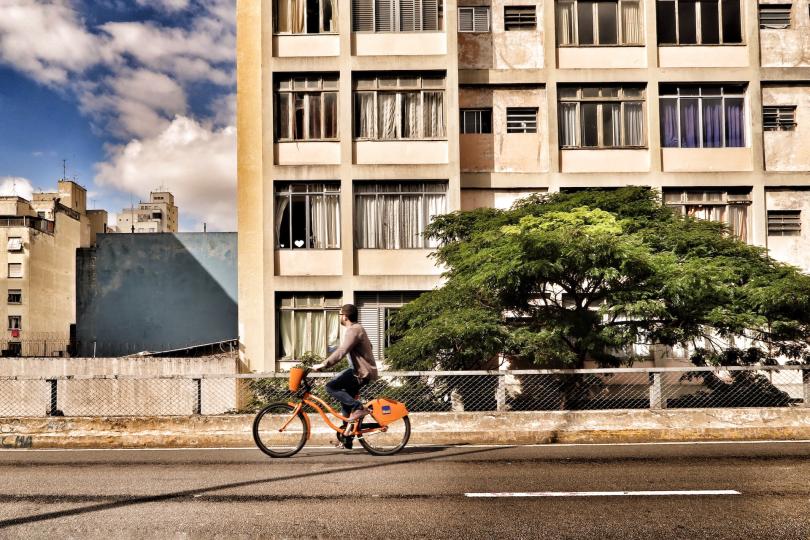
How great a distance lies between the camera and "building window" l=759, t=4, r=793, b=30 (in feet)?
72.6

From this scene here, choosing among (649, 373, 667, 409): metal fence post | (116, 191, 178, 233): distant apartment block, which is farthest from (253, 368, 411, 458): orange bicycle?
(116, 191, 178, 233): distant apartment block

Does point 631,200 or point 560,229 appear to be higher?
point 631,200

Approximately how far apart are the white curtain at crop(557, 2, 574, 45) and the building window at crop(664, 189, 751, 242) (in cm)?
583

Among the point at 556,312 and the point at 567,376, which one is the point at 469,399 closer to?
the point at 567,376

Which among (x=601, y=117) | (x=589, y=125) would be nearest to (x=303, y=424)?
(x=589, y=125)

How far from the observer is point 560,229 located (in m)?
13.0

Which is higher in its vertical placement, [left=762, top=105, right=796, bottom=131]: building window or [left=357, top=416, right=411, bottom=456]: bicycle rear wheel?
[left=762, top=105, right=796, bottom=131]: building window

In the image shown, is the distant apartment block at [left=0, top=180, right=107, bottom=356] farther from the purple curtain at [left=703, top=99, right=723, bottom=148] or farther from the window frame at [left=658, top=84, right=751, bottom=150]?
the purple curtain at [left=703, top=99, right=723, bottom=148]

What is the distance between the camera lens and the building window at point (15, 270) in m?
49.4

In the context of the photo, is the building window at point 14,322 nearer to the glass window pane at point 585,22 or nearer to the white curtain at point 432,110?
the white curtain at point 432,110

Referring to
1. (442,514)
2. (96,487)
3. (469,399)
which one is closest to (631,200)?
(469,399)

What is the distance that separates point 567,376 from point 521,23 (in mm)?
13681

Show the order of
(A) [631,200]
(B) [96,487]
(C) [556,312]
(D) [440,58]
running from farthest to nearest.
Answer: (D) [440,58] < (A) [631,200] < (C) [556,312] < (B) [96,487]

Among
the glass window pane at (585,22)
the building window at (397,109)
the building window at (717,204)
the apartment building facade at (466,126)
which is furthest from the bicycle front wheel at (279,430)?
the glass window pane at (585,22)
